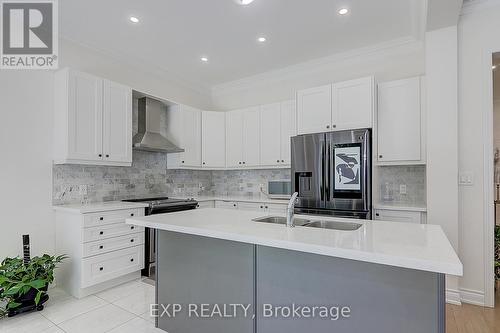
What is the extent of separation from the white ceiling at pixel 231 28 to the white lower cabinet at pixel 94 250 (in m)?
2.05

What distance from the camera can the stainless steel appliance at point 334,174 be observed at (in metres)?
2.99

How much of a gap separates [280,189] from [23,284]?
321cm

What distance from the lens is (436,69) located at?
2703 mm

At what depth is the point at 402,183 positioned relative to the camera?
3.39 meters

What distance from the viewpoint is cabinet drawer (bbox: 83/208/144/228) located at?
8.99 ft

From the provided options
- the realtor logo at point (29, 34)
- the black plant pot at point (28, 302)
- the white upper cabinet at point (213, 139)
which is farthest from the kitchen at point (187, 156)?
the white upper cabinet at point (213, 139)

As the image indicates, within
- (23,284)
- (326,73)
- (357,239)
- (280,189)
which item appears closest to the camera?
(357,239)

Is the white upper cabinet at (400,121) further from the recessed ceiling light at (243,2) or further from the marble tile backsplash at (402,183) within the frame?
the recessed ceiling light at (243,2)

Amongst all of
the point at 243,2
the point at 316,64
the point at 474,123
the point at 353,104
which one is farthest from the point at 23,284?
the point at 474,123

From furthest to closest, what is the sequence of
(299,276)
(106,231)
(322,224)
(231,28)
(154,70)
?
(154,70) → (231,28) → (106,231) → (322,224) → (299,276)

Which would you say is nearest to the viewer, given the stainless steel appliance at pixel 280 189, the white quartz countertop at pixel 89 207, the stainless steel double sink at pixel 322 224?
the stainless steel double sink at pixel 322 224

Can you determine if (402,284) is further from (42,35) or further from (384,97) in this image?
(42,35)

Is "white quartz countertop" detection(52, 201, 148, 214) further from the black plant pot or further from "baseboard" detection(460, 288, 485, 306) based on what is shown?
"baseboard" detection(460, 288, 485, 306)

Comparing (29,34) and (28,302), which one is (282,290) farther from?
(29,34)
